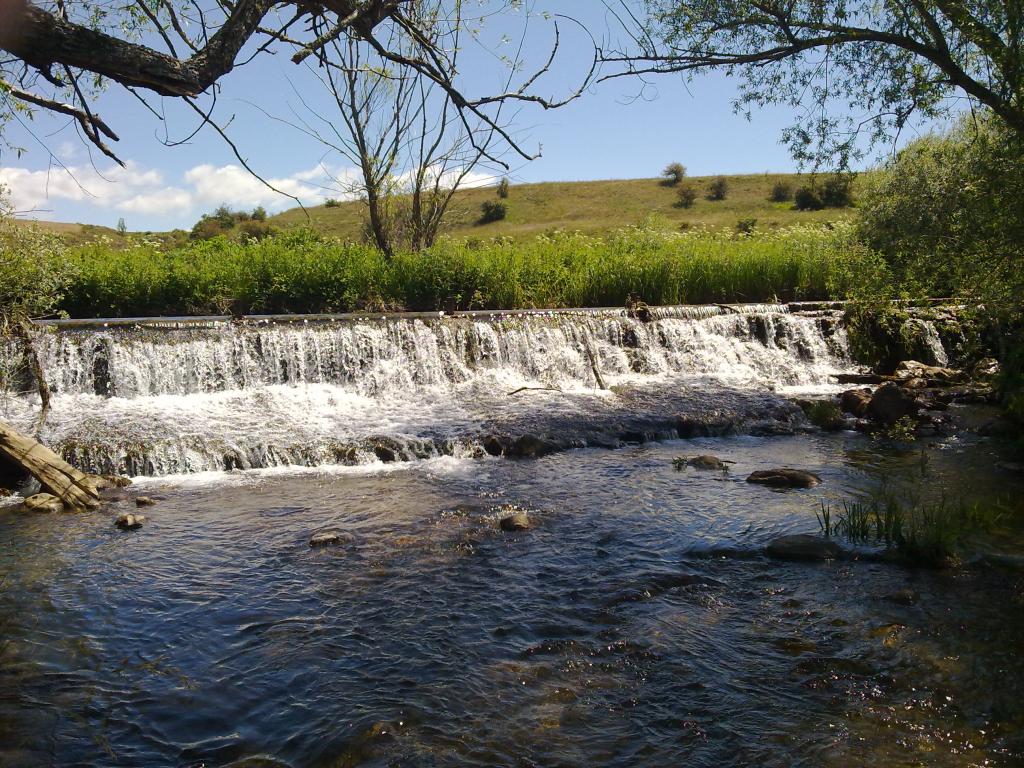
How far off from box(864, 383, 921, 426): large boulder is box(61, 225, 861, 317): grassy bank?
10.8ft

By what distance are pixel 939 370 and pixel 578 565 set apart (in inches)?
469

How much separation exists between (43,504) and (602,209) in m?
57.0

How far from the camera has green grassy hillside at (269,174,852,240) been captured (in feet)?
172

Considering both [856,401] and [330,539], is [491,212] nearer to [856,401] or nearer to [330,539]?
[856,401]

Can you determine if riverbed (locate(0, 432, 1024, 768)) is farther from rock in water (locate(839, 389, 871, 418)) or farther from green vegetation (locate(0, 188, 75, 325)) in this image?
rock in water (locate(839, 389, 871, 418))

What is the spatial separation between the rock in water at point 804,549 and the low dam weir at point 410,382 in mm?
4601

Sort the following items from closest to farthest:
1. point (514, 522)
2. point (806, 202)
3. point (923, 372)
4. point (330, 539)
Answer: point (330, 539) < point (514, 522) < point (923, 372) < point (806, 202)

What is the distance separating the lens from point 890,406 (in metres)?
12.1

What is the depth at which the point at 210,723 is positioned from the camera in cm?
423

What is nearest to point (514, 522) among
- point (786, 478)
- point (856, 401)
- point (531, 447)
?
point (531, 447)

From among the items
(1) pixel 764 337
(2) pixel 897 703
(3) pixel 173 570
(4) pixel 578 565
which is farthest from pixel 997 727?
(1) pixel 764 337

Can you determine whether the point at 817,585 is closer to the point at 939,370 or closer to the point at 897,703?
the point at 897,703

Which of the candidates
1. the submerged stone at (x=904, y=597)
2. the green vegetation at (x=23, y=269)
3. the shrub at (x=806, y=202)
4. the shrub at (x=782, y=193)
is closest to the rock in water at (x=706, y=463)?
the submerged stone at (x=904, y=597)

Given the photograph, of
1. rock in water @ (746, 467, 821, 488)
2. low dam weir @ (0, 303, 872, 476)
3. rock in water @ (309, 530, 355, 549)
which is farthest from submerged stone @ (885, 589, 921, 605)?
low dam weir @ (0, 303, 872, 476)
